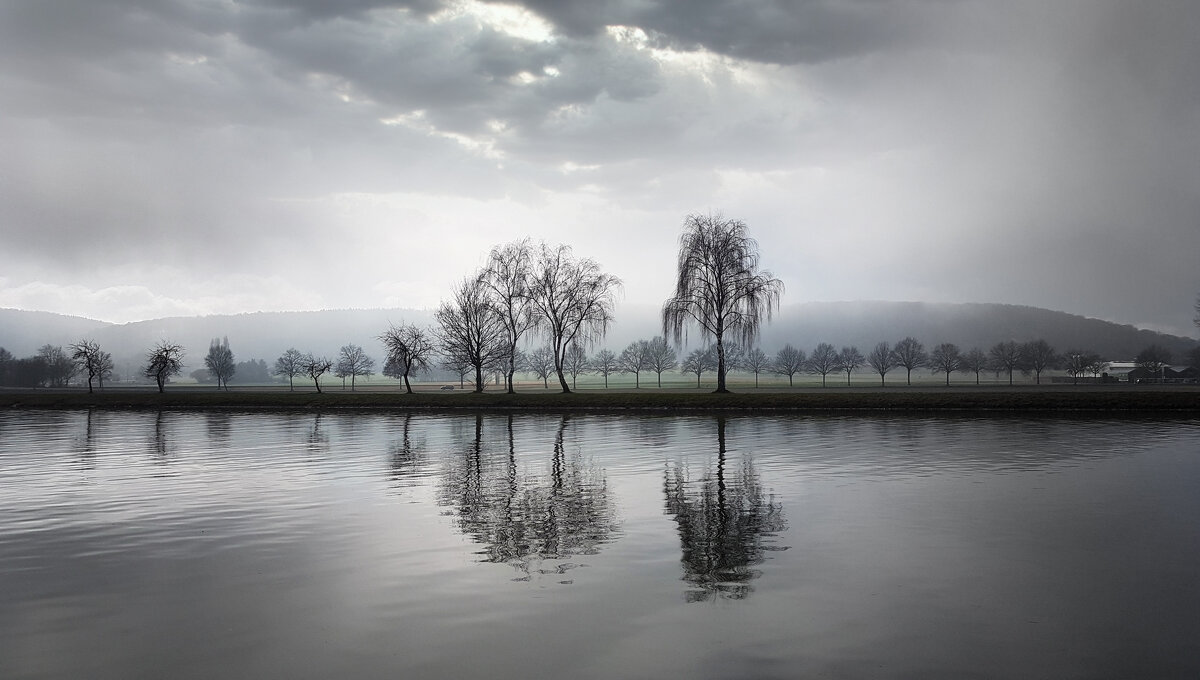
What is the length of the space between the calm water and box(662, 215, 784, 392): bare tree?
37.4 m

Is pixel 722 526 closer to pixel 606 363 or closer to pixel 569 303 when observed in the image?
pixel 569 303

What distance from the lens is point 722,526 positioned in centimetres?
1262

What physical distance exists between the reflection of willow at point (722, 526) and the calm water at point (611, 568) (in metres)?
0.08

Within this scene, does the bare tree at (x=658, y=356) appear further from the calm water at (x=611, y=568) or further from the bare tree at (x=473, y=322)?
the calm water at (x=611, y=568)

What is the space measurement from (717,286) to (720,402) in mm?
13387

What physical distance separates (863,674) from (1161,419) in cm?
3869

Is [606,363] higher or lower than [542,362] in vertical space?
lower

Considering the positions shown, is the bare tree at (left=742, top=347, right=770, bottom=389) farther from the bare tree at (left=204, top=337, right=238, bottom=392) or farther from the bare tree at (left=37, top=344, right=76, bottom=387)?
the bare tree at (left=37, top=344, right=76, bottom=387)

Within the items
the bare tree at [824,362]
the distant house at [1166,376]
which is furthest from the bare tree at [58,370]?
the distant house at [1166,376]

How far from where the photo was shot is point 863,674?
6402mm

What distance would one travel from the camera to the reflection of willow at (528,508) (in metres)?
11.3

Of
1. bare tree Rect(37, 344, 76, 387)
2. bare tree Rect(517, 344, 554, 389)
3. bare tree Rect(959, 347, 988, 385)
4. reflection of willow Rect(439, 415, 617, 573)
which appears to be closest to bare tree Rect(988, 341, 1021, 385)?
bare tree Rect(959, 347, 988, 385)

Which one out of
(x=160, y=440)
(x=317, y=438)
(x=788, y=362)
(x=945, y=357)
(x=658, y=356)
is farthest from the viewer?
(x=945, y=357)

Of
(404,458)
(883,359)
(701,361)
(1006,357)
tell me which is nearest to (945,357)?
(1006,357)
